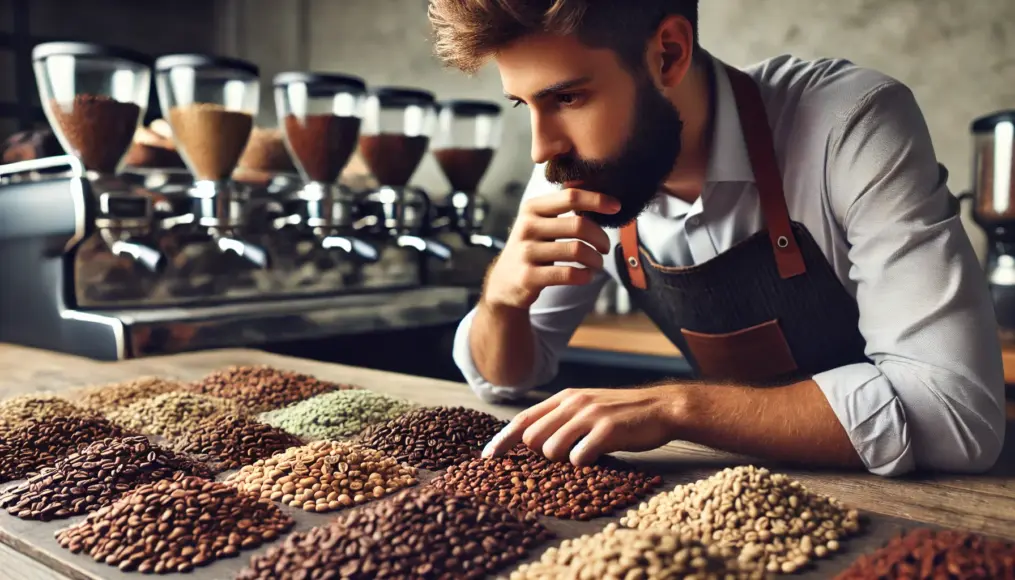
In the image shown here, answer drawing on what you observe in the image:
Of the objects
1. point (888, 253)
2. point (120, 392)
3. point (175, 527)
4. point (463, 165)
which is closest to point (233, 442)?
point (175, 527)

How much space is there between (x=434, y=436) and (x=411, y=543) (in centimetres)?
39

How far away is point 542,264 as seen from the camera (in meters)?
1.33

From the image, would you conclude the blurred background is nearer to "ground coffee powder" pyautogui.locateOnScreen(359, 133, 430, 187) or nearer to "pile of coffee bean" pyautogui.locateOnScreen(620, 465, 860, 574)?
"ground coffee powder" pyautogui.locateOnScreen(359, 133, 430, 187)

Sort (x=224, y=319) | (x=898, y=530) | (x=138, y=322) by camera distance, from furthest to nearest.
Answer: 1. (x=224, y=319)
2. (x=138, y=322)
3. (x=898, y=530)

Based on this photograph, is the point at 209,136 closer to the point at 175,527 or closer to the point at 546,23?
the point at 546,23

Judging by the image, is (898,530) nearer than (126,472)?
Yes

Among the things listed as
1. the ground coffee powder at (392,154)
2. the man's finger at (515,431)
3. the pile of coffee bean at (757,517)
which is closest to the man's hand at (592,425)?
the man's finger at (515,431)

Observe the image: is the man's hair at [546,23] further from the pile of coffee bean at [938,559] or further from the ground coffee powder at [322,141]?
the pile of coffee bean at [938,559]

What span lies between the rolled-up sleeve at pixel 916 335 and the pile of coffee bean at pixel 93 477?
0.87 metres

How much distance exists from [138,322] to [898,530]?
133 cm

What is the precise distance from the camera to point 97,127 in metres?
1.64

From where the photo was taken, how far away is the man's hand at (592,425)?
1.10 meters

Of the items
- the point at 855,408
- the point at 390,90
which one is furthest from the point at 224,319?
the point at 855,408

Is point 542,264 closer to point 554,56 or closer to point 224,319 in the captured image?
point 554,56
